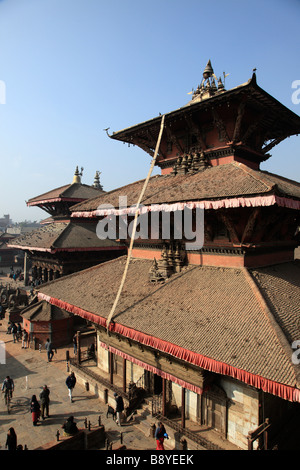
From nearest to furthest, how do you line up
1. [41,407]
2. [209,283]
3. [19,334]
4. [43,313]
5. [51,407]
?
[209,283]
[41,407]
[51,407]
[43,313]
[19,334]

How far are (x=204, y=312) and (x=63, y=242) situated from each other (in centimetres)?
1792

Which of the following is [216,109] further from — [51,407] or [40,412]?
[51,407]

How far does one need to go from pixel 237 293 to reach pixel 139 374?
5852 mm

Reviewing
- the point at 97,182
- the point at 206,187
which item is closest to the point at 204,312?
the point at 206,187

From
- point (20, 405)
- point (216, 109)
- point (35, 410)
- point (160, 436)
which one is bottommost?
point (20, 405)

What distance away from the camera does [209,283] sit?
31.3ft

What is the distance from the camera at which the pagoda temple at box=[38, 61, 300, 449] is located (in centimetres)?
712

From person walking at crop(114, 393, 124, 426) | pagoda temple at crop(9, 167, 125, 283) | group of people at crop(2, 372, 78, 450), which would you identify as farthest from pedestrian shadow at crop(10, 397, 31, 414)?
pagoda temple at crop(9, 167, 125, 283)

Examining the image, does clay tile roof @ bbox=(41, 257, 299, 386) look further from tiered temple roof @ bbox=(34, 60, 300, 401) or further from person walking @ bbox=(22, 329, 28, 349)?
person walking @ bbox=(22, 329, 28, 349)

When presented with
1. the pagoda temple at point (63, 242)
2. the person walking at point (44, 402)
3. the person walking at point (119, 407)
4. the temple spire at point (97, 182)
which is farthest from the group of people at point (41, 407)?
the temple spire at point (97, 182)

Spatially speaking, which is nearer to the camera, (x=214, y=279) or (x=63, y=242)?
(x=214, y=279)

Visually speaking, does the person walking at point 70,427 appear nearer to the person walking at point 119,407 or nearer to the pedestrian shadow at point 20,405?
the person walking at point 119,407
